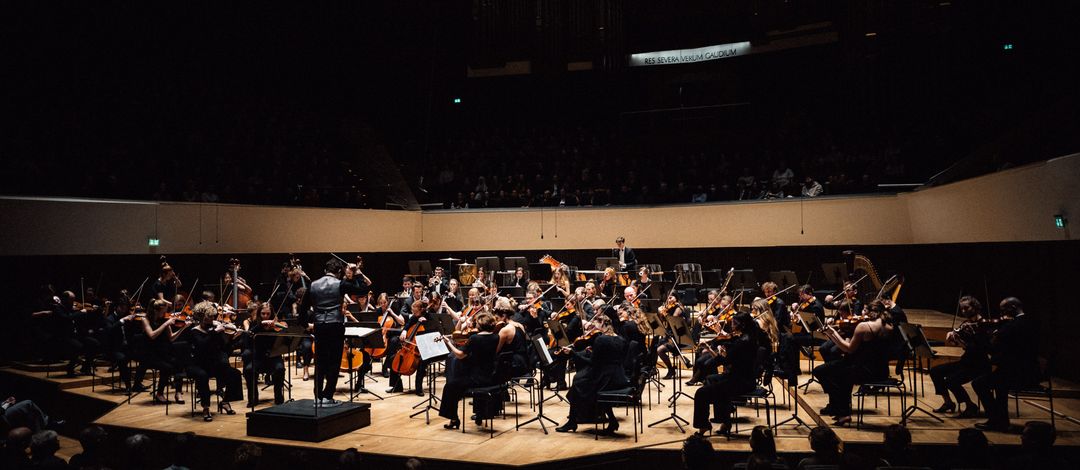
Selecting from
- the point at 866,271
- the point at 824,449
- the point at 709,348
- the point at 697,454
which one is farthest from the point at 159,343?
the point at 866,271

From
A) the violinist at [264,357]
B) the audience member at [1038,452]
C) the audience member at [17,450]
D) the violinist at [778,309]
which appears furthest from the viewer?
the violinist at [778,309]

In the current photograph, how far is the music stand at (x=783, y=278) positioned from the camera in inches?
437

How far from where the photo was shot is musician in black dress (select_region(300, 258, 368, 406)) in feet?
25.5

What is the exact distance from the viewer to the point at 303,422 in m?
7.20

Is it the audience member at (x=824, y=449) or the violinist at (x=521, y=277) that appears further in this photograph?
the violinist at (x=521, y=277)

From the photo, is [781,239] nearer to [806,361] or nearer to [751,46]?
[806,361]

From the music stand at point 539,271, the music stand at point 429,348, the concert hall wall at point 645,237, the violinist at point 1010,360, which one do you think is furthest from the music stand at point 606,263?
the violinist at point 1010,360

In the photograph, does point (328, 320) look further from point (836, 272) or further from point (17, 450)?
point (836, 272)

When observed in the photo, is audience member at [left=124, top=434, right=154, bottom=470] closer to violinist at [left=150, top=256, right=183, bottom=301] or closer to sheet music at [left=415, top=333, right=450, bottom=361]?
sheet music at [left=415, top=333, right=450, bottom=361]

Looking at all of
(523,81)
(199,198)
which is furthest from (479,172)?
(199,198)

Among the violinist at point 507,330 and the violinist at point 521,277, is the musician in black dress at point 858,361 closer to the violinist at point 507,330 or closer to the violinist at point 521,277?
the violinist at point 507,330

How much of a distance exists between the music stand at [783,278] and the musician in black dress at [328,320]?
6.70m

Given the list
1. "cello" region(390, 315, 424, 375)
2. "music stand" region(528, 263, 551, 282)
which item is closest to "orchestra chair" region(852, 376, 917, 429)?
"cello" region(390, 315, 424, 375)

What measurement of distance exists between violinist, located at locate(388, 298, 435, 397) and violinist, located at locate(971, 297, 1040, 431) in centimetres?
623
